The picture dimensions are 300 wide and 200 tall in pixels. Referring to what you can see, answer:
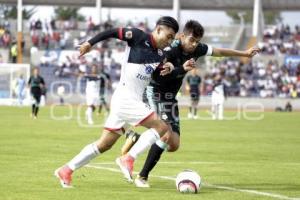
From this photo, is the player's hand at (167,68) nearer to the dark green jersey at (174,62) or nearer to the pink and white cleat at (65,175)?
the dark green jersey at (174,62)

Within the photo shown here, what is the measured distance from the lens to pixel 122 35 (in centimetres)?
1099

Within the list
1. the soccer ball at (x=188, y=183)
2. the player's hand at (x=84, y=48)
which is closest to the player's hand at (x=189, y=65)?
the soccer ball at (x=188, y=183)

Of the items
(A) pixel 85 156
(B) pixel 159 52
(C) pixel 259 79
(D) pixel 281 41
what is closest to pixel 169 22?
(B) pixel 159 52

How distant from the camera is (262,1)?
65062mm

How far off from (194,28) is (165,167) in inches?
162

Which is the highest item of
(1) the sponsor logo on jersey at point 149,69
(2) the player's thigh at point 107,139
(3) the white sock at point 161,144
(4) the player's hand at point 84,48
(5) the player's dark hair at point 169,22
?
(5) the player's dark hair at point 169,22

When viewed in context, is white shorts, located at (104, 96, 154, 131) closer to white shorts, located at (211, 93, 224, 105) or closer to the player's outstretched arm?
the player's outstretched arm

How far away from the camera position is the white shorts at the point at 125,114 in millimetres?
11062

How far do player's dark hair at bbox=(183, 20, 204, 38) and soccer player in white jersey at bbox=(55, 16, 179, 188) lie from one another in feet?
2.19

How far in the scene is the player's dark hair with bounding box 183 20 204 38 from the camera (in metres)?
11.8

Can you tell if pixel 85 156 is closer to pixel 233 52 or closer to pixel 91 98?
pixel 233 52

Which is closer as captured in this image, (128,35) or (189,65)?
(128,35)

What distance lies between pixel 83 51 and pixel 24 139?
490 inches

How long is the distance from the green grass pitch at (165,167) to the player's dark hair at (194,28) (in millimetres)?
2267
